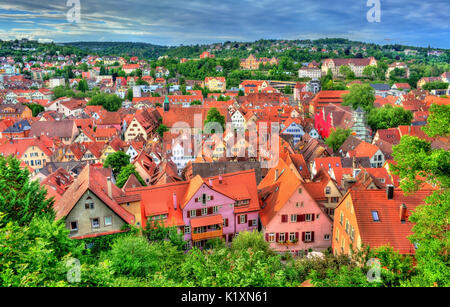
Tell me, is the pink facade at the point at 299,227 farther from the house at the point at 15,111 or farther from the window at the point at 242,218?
the house at the point at 15,111

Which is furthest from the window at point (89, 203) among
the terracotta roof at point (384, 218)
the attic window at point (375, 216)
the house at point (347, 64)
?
the house at point (347, 64)

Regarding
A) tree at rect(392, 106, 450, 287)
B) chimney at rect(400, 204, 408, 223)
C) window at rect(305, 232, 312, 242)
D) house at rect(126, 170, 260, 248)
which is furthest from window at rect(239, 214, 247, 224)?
tree at rect(392, 106, 450, 287)

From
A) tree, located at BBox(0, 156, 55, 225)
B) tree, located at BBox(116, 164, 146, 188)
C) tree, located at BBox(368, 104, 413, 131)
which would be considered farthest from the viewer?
tree, located at BBox(368, 104, 413, 131)

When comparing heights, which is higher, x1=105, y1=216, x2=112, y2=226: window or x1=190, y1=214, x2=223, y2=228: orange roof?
x1=105, y1=216, x2=112, y2=226: window

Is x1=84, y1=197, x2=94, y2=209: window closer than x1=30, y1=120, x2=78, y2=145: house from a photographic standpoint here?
Answer: Yes

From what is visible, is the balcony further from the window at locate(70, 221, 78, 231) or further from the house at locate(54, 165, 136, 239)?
the window at locate(70, 221, 78, 231)

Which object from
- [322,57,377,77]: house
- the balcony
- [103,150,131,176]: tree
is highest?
[322,57,377,77]: house

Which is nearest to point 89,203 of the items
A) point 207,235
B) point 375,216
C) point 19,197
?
point 19,197
